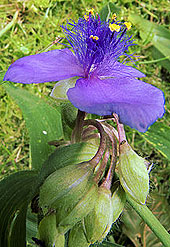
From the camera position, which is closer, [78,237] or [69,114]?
[78,237]

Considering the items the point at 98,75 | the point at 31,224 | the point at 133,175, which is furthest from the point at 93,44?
the point at 31,224

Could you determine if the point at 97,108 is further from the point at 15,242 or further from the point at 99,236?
the point at 15,242

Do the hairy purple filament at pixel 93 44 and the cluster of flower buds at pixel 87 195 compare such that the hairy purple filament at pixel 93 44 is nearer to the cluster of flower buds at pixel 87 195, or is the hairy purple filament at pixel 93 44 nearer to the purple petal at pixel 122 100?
the purple petal at pixel 122 100

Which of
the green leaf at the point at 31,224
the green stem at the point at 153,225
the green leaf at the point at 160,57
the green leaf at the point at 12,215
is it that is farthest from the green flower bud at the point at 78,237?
the green leaf at the point at 160,57

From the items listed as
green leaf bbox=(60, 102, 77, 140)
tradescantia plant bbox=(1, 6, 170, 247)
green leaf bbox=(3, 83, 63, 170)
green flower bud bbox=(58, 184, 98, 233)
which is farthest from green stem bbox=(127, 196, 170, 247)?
green leaf bbox=(3, 83, 63, 170)

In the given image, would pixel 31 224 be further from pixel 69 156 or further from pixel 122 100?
pixel 122 100

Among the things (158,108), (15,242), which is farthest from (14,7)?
(158,108)

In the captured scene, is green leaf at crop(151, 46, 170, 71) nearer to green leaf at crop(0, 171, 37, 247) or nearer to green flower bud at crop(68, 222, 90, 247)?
green leaf at crop(0, 171, 37, 247)
